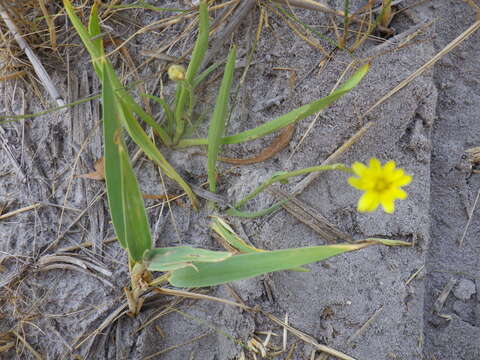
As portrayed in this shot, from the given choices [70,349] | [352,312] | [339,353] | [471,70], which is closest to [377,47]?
[471,70]

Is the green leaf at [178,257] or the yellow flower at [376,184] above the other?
the yellow flower at [376,184]

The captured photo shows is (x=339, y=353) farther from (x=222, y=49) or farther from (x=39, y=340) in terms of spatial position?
(x=222, y=49)

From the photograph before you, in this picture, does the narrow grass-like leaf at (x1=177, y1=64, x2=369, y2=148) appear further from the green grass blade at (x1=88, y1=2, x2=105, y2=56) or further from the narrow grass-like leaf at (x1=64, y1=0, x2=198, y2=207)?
the green grass blade at (x1=88, y1=2, x2=105, y2=56)

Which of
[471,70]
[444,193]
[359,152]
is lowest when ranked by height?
[444,193]


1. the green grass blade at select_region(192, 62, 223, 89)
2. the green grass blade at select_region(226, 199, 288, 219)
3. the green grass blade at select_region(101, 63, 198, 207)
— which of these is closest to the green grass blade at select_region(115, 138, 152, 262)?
the green grass blade at select_region(101, 63, 198, 207)

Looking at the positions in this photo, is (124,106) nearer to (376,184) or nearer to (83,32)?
(83,32)

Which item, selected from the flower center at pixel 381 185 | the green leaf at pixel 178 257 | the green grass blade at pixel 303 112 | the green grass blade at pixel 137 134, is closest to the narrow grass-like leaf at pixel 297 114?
the green grass blade at pixel 303 112

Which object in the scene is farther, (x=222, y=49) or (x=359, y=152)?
(x=222, y=49)

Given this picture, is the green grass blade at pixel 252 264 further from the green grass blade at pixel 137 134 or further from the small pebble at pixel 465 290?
the small pebble at pixel 465 290
